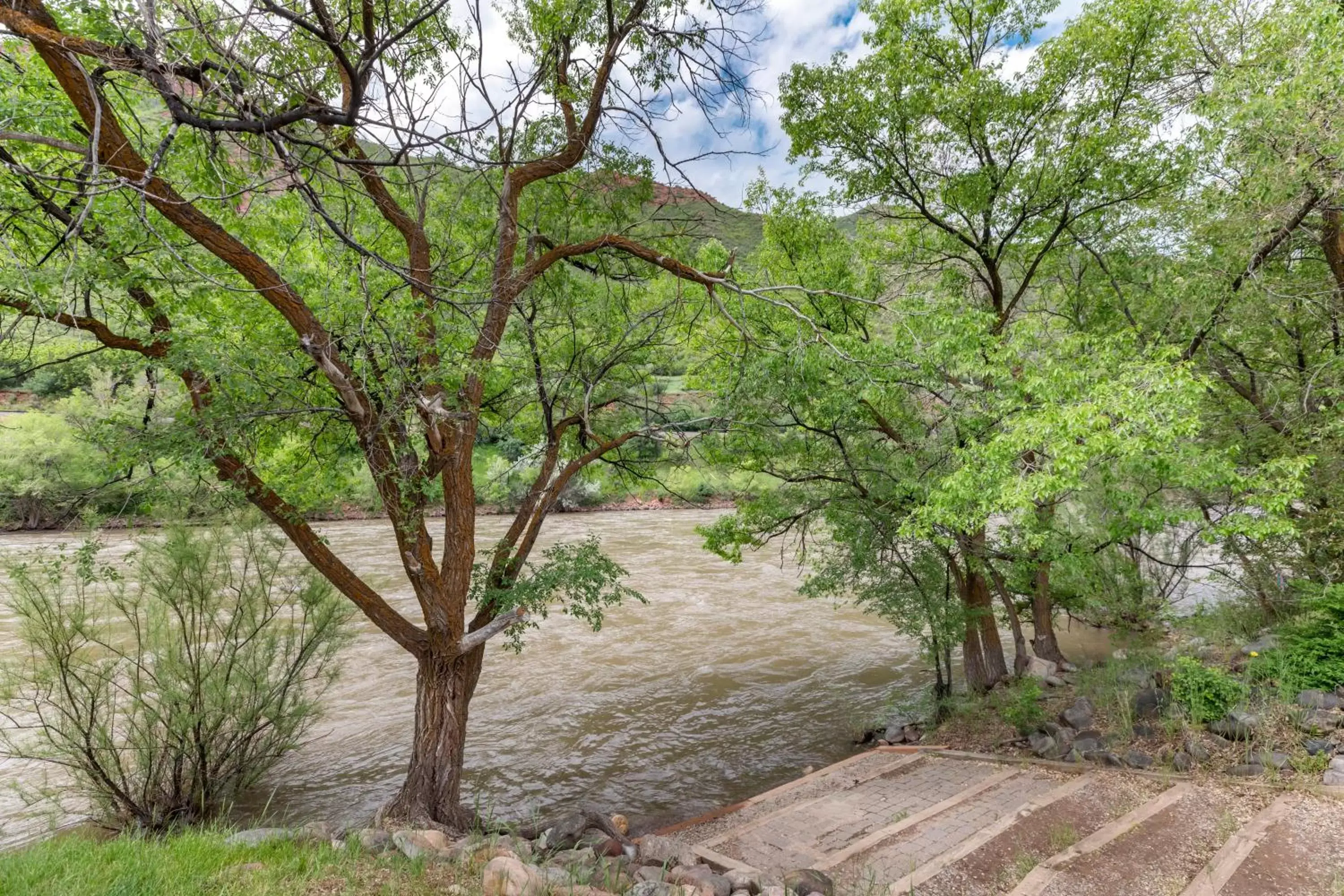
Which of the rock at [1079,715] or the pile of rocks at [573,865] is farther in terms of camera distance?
the rock at [1079,715]

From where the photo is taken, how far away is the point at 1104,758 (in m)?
6.17

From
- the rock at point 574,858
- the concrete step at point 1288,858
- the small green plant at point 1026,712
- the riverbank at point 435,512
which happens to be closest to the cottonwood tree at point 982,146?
the small green plant at point 1026,712

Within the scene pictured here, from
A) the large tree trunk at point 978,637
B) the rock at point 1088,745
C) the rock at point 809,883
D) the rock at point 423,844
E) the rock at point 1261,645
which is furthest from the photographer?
the large tree trunk at point 978,637

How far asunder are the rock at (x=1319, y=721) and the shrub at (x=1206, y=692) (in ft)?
1.50

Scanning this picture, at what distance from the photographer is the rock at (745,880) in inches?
173

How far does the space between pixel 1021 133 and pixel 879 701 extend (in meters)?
8.71

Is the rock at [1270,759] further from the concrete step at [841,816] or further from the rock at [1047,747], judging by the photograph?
the concrete step at [841,816]

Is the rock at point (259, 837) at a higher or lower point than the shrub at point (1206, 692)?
higher

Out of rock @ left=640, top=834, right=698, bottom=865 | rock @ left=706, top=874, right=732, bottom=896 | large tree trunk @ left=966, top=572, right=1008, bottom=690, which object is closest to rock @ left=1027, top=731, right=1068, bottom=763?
large tree trunk @ left=966, top=572, right=1008, bottom=690

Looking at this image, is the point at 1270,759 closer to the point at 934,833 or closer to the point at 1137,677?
the point at 1137,677

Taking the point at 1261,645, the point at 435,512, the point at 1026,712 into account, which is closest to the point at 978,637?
the point at 1026,712

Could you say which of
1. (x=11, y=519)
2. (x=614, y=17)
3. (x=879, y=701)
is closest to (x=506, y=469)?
(x=614, y=17)

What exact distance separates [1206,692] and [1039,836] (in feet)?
8.64

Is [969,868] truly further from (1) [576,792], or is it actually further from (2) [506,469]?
(2) [506,469]
